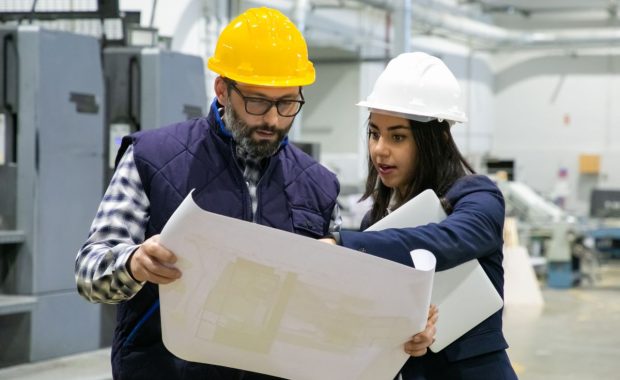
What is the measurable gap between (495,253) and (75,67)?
2.94 metres

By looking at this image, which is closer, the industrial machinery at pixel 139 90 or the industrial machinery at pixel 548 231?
the industrial machinery at pixel 139 90

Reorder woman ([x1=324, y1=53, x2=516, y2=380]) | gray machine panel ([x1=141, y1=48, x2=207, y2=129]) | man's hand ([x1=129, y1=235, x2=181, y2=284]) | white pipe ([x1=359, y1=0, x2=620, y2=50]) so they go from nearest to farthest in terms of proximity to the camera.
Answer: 1. man's hand ([x1=129, y1=235, x2=181, y2=284])
2. woman ([x1=324, y1=53, x2=516, y2=380])
3. gray machine panel ([x1=141, y1=48, x2=207, y2=129])
4. white pipe ([x1=359, y1=0, x2=620, y2=50])

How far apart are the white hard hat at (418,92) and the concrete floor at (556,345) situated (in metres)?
2.36

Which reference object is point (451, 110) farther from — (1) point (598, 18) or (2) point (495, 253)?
(1) point (598, 18)

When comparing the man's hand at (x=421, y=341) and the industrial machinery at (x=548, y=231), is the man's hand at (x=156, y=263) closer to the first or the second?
the man's hand at (x=421, y=341)

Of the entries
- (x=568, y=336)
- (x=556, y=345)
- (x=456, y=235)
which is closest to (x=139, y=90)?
(x=456, y=235)

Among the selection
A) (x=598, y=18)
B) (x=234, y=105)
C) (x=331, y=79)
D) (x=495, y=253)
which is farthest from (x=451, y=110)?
(x=598, y=18)

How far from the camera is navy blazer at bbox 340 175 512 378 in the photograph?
4.58 ft

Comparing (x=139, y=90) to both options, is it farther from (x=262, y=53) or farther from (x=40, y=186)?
(x=262, y=53)

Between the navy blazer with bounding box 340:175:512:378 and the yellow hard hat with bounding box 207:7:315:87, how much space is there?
11.8 inches

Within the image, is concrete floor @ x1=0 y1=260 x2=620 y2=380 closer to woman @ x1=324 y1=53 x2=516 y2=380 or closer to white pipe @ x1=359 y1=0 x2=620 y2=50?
woman @ x1=324 y1=53 x2=516 y2=380

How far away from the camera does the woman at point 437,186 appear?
1.44 meters

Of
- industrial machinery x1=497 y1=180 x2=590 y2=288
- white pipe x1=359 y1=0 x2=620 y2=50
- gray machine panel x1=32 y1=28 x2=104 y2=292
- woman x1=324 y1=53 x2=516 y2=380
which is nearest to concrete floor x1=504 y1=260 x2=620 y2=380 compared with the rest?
industrial machinery x1=497 y1=180 x2=590 y2=288

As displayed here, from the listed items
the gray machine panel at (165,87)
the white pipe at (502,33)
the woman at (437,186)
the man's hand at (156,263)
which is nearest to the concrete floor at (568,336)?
the gray machine panel at (165,87)
